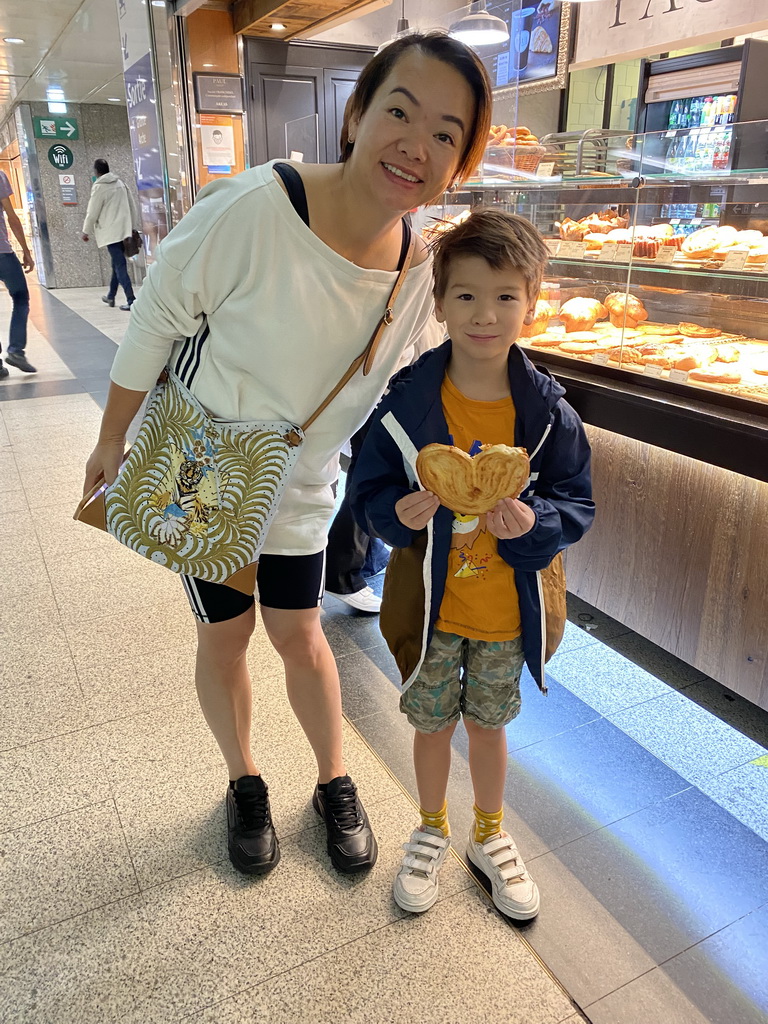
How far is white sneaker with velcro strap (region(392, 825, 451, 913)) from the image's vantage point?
1.58 metres

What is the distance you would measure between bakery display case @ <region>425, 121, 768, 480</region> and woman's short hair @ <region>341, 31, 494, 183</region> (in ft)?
2.44

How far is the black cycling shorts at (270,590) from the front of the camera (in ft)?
4.95

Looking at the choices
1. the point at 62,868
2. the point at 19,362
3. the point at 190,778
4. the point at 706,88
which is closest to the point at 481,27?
the point at 190,778

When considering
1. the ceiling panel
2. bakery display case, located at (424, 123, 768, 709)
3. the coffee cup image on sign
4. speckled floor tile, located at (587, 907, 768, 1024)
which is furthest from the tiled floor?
the ceiling panel

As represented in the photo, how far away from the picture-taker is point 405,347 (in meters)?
1.53

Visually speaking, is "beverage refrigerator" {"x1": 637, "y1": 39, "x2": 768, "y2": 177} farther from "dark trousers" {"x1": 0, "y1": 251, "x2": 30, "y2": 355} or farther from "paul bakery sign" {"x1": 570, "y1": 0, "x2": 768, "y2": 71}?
"dark trousers" {"x1": 0, "y1": 251, "x2": 30, "y2": 355}

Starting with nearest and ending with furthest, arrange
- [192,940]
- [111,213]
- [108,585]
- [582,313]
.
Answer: [192,940] < [582,313] < [108,585] < [111,213]

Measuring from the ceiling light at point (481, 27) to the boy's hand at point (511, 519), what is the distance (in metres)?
3.10

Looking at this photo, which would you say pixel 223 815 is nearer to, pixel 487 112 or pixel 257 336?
pixel 257 336

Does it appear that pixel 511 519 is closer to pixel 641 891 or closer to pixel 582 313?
pixel 641 891

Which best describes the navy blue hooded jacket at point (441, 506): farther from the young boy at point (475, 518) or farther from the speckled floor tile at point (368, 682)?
the speckled floor tile at point (368, 682)

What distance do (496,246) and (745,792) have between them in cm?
159

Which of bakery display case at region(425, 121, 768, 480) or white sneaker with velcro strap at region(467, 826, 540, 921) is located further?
bakery display case at region(425, 121, 768, 480)

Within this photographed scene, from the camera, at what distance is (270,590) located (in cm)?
157
